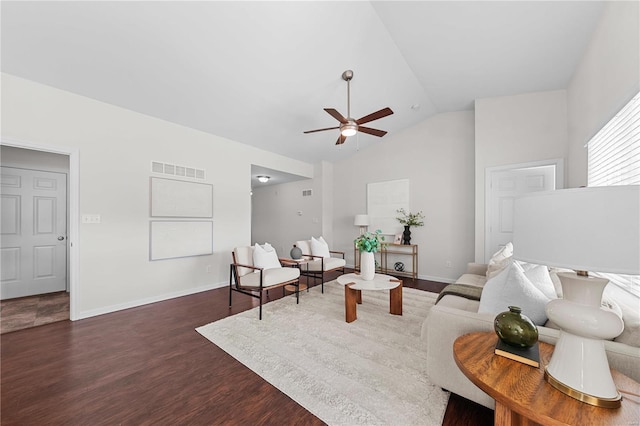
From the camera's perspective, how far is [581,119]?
2.88 metres

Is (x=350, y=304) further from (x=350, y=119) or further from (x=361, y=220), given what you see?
(x=361, y=220)

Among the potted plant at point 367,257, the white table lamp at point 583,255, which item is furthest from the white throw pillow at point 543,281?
the potted plant at point 367,257

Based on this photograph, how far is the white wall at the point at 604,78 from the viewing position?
1.66 meters

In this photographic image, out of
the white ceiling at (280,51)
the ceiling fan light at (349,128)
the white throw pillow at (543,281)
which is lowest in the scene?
the white throw pillow at (543,281)

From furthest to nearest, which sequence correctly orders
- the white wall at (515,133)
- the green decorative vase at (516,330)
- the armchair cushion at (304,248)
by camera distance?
1. the armchair cushion at (304,248)
2. the white wall at (515,133)
3. the green decorative vase at (516,330)

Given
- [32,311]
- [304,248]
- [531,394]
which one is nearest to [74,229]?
[32,311]

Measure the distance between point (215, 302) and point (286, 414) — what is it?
245 cm

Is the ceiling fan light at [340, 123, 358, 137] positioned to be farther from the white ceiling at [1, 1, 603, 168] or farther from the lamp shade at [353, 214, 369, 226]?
the lamp shade at [353, 214, 369, 226]

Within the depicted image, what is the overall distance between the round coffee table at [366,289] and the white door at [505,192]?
2.16 meters

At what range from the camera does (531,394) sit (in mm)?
883

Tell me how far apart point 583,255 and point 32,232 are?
6353 mm

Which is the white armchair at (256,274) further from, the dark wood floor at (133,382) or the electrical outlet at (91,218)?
the electrical outlet at (91,218)

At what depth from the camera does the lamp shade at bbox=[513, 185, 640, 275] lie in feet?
2.39

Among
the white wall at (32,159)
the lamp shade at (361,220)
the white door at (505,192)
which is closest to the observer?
the white wall at (32,159)
